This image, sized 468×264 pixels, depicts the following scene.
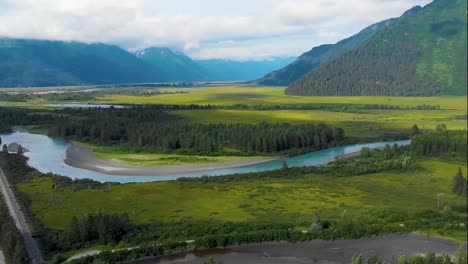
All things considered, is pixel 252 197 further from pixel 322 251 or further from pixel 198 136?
pixel 198 136

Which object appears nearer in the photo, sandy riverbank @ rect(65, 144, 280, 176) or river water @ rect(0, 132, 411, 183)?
river water @ rect(0, 132, 411, 183)

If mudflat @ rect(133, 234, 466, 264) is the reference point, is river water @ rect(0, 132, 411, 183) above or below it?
above

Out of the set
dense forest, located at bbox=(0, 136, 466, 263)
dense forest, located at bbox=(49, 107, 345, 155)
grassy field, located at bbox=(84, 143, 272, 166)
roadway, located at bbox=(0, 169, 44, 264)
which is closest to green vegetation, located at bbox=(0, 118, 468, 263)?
dense forest, located at bbox=(0, 136, 466, 263)

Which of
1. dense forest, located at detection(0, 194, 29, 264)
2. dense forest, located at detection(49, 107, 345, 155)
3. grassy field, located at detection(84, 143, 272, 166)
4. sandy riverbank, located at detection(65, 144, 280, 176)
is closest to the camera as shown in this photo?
dense forest, located at detection(0, 194, 29, 264)

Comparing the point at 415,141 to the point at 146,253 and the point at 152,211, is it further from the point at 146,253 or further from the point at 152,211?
the point at 146,253

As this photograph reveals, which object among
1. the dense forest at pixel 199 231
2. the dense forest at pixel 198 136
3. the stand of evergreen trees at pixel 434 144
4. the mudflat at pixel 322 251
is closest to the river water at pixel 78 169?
the dense forest at pixel 198 136

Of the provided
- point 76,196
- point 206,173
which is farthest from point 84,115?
point 76,196

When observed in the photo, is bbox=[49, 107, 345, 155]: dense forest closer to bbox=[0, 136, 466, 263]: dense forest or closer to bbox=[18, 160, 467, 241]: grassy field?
bbox=[18, 160, 467, 241]: grassy field

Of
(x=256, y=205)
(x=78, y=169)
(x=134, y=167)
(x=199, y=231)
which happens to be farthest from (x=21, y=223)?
(x=134, y=167)
